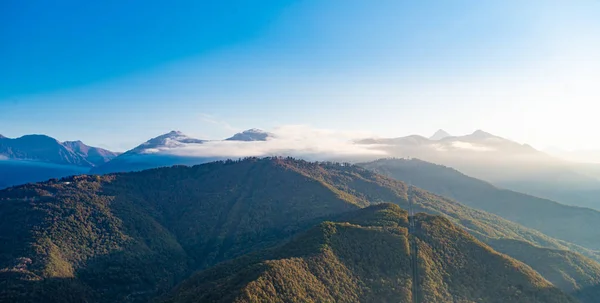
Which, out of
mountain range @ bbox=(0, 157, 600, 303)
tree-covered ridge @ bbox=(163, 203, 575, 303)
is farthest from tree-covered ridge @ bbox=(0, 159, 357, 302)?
tree-covered ridge @ bbox=(163, 203, 575, 303)

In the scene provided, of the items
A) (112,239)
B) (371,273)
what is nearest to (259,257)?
(371,273)

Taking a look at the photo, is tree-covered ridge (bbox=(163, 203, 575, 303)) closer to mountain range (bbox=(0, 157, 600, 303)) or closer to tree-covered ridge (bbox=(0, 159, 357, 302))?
mountain range (bbox=(0, 157, 600, 303))

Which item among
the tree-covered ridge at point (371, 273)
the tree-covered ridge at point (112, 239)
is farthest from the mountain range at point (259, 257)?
the tree-covered ridge at point (112, 239)

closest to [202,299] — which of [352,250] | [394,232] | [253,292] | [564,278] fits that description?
[253,292]

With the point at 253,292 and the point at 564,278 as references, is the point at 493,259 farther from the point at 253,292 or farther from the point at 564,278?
the point at 253,292

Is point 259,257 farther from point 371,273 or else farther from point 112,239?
point 112,239
